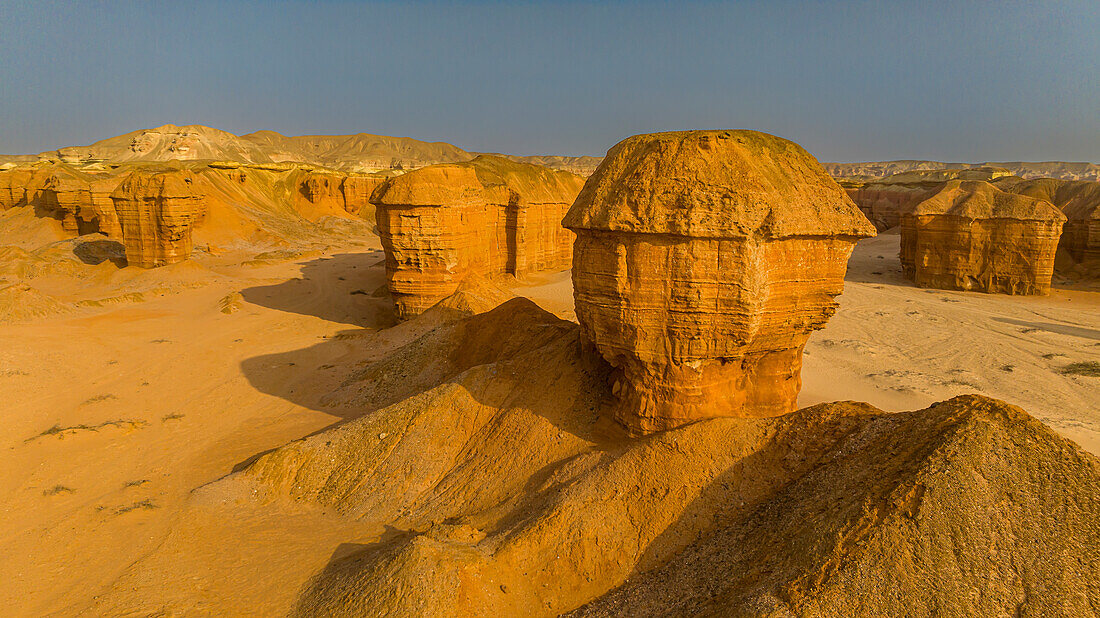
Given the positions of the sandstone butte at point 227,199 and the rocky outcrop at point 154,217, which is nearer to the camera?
the rocky outcrop at point 154,217

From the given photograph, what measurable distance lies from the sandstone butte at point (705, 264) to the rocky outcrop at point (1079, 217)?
24366mm

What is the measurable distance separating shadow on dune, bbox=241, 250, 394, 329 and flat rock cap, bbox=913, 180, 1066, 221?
20727 mm

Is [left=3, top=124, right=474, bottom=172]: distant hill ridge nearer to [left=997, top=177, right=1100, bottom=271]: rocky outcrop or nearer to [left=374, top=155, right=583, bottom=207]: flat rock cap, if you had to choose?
[left=374, top=155, right=583, bottom=207]: flat rock cap

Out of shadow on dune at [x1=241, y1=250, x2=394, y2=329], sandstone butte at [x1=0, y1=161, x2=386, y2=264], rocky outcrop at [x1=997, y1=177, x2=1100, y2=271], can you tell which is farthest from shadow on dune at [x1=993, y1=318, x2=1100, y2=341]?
sandstone butte at [x1=0, y1=161, x2=386, y2=264]

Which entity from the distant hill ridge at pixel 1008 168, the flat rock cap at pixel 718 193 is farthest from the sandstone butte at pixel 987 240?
the distant hill ridge at pixel 1008 168

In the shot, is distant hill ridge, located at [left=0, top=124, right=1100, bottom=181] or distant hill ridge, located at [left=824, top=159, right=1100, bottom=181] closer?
distant hill ridge, located at [left=0, top=124, right=1100, bottom=181]

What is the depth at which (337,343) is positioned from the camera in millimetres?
14500

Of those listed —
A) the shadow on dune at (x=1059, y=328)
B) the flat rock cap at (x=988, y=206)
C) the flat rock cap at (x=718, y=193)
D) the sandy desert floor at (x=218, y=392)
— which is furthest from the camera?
the flat rock cap at (x=988, y=206)

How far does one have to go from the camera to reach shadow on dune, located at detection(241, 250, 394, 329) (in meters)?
17.1

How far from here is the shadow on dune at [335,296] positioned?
1706 centimetres

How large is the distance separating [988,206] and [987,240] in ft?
4.21

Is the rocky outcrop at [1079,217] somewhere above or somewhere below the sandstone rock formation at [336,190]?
below

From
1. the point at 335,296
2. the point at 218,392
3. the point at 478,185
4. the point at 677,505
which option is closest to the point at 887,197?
the point at 478,185

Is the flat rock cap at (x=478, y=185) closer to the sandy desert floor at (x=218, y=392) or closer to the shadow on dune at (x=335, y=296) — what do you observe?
the sandy desert floor at (x=218, y=392)
